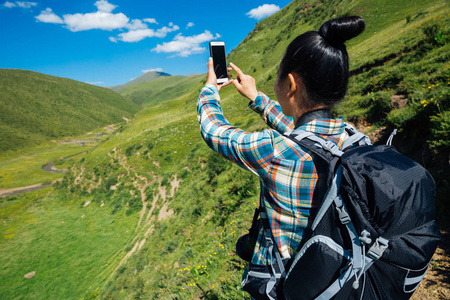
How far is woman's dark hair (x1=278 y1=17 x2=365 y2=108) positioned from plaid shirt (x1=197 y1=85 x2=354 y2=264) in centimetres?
17

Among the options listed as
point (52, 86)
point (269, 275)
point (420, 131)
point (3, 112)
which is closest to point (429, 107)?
point (420, 131)

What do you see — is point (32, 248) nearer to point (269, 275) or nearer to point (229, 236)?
point (229, 236)

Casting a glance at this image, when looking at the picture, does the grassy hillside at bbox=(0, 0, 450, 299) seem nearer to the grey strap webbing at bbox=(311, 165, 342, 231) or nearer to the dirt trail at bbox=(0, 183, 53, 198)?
the grey strap webbing at bbox=(311, 165, 342, 231)

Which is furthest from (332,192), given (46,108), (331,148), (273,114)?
(46,108)

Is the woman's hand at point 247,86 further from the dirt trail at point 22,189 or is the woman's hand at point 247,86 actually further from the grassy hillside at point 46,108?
the grassy hillside at point 46,108

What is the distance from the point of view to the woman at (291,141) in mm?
1200

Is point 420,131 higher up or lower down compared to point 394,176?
lower down

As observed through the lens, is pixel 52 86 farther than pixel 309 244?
Yes

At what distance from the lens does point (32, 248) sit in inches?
875

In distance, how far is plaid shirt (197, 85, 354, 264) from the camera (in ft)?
3.91

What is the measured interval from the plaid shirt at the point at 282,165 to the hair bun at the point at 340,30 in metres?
0.47

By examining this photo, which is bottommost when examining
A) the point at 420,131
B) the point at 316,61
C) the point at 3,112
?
the point at 420,131

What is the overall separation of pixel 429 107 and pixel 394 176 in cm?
497

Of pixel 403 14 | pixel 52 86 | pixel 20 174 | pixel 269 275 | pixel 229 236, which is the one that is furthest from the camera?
pixel 52 86
